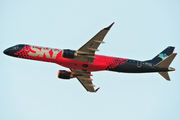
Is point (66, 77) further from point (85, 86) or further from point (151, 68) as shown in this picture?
point (151, 68)

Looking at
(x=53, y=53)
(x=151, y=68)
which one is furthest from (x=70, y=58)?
(x=151, y=68)

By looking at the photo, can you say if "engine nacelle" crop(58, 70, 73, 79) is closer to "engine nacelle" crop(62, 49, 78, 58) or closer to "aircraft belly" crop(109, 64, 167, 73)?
"engine nacelle" crop(62, 49, 78, 58)

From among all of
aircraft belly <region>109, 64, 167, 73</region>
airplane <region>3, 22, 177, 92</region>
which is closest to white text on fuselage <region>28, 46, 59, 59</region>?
airplane <region>3, 22, 177, 92</region>

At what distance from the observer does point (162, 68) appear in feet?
184

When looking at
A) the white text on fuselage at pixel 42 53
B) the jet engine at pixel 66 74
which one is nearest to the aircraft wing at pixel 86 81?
the jet engine at pixel 66 74

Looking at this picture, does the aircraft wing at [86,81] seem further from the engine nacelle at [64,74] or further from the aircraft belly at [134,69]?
the aircraft belly at [134,69]

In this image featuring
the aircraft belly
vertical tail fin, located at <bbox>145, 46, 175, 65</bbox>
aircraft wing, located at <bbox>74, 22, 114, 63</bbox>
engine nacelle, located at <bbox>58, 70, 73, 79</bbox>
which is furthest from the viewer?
engine nacelle, located at <bbox>58, 70, 73, 79</bbox>

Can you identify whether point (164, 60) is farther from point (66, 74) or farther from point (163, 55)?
point (66, 74)

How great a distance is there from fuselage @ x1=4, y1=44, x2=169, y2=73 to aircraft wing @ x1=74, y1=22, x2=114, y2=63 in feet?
4.15

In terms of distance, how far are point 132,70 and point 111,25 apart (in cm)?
1336

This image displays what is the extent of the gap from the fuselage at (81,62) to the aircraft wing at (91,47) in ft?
4.15

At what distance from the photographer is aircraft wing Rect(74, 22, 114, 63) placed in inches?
1934

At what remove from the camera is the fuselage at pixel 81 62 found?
5500cm

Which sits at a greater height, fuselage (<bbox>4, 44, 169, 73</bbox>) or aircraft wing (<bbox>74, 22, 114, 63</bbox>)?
aircraft wing (<bbox>74, 22, 114, 63</bbox>)
